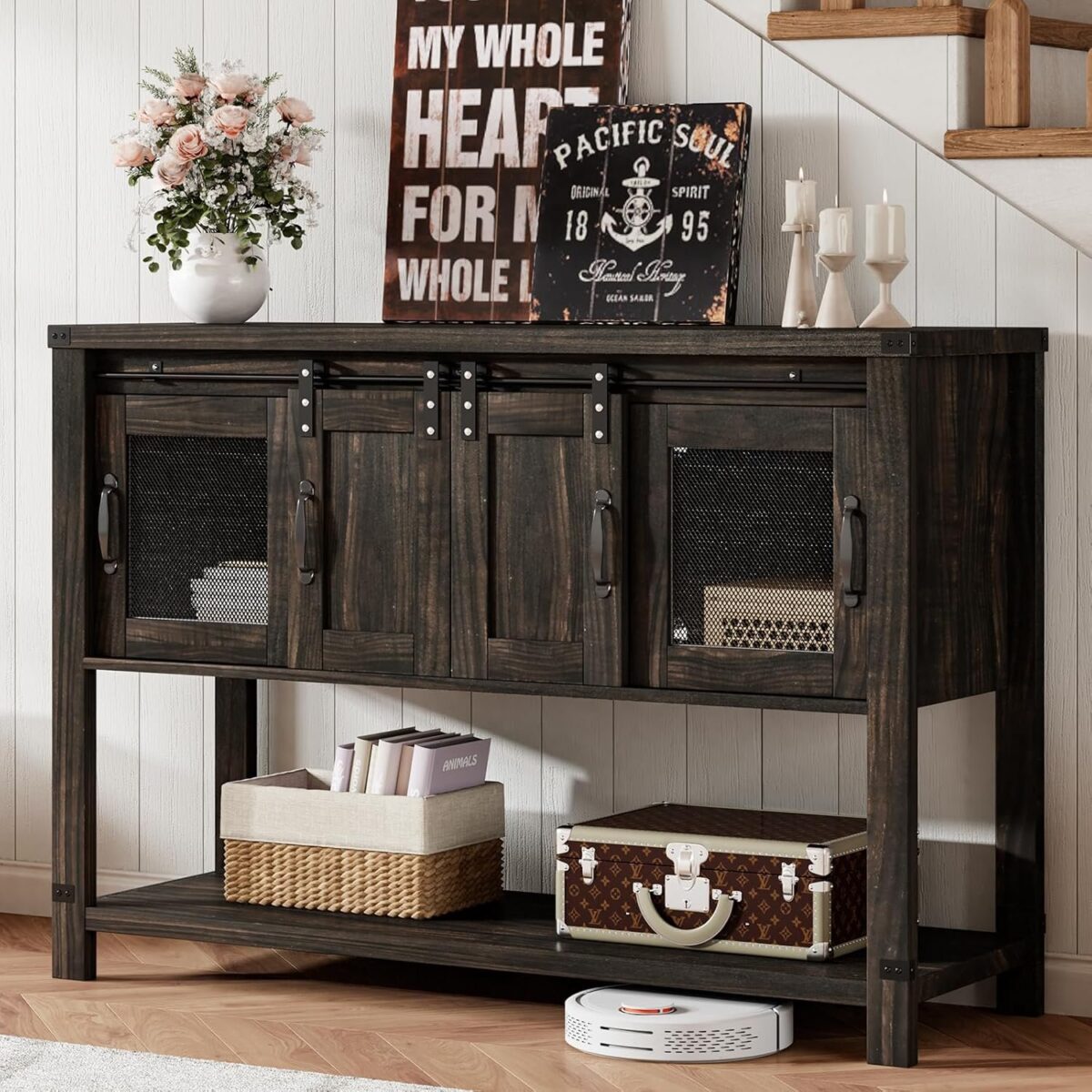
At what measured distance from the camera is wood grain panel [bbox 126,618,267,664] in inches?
138

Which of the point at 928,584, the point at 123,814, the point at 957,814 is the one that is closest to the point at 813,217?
the point at 928,584

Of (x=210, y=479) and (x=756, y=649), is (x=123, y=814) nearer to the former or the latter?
(x=210, y=479)

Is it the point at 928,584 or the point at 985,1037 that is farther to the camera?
the point at 985,1037

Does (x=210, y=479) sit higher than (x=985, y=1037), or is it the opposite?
(x=210, y=479)

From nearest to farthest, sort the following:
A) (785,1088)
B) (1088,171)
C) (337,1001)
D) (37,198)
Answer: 1. (785,1088)
2. (1088,171)
3. (337,1001)
4. (37,198)

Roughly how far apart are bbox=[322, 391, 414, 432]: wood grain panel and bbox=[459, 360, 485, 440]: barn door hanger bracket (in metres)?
0.09

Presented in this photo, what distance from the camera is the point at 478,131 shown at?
3.75m

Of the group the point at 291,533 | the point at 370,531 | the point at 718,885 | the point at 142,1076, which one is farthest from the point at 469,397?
the point at 142,1076

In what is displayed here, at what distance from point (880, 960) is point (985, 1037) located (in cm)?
34

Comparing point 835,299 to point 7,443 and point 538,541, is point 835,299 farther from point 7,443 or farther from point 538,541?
point 7,443

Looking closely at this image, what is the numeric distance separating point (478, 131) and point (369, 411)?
2.06 ft

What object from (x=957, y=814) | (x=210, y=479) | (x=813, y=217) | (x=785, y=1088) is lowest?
(x=785, y=1088)

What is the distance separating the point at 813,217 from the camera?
3.44 metres

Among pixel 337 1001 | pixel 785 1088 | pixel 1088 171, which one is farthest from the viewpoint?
pixel 337 1001
